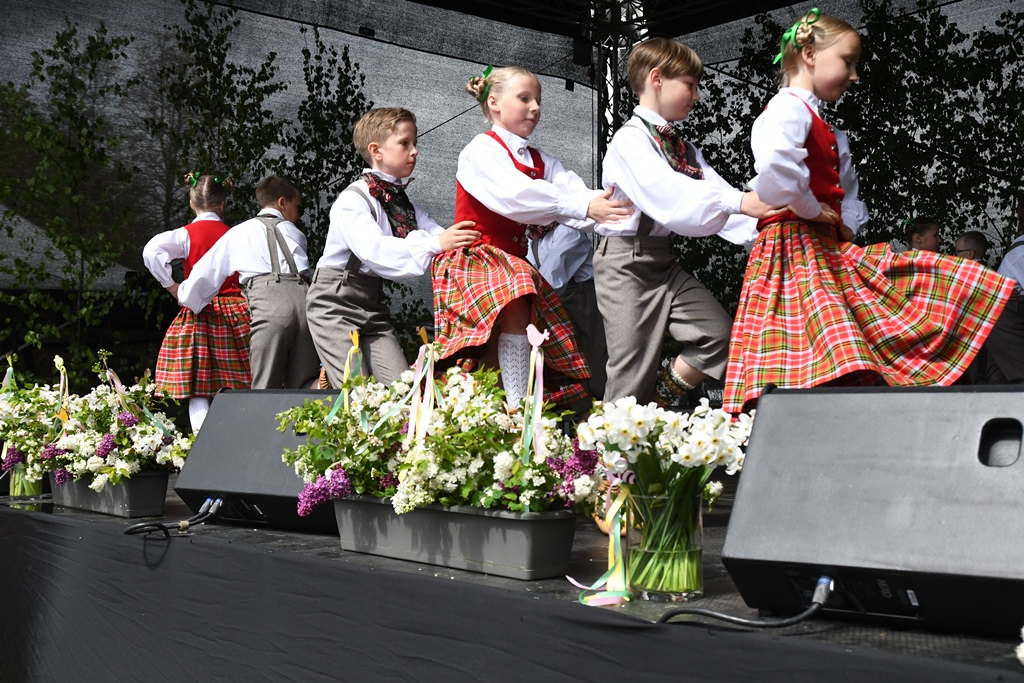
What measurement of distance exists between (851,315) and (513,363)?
3.01 feet

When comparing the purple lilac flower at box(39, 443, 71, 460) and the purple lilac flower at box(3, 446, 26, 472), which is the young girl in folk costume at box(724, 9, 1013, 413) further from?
the purple lilac flower at box(3, 446, 26, 472)

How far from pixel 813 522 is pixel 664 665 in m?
0.26

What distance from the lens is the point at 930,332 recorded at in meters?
1.97

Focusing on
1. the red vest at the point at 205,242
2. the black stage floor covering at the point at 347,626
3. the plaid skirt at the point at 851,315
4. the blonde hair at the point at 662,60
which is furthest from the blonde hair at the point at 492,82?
the red vest at the point at 205,242

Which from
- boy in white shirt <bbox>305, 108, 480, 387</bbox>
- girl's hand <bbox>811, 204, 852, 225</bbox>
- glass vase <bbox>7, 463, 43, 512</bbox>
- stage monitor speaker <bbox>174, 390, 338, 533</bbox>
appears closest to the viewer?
girl's hand <bbox>811, 204, 852, 225</bbox>

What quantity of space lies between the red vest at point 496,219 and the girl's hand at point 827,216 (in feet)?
2.84

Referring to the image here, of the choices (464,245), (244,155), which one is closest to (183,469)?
(464,245)

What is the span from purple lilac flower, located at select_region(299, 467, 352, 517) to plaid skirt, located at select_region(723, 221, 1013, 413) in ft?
2.42

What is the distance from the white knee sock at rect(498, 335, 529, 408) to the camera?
266 centimetres

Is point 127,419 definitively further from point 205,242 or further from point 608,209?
point 205,242

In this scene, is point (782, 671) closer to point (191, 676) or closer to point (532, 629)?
point (532, 629)

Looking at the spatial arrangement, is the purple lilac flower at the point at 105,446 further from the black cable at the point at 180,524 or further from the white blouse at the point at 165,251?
the white blouse at the point at 165,251

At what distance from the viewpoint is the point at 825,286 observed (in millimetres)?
2039

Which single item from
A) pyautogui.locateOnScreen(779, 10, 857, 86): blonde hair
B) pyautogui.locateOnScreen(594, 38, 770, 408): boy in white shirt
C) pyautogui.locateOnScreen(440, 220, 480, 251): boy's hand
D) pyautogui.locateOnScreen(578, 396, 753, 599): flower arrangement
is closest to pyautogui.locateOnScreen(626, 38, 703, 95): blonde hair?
pyautogui.locateOnScreen(594, 38, 770, 408): boy in white shirt
